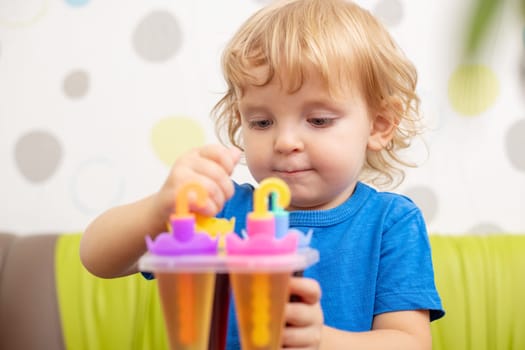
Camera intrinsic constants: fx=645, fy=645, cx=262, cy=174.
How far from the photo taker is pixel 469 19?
0.15 m

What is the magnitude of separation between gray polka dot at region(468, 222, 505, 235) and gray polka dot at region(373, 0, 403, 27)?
0.45 m

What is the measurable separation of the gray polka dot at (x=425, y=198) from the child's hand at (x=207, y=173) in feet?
2.82

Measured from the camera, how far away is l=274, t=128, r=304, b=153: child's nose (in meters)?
0.65

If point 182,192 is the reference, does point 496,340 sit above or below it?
below

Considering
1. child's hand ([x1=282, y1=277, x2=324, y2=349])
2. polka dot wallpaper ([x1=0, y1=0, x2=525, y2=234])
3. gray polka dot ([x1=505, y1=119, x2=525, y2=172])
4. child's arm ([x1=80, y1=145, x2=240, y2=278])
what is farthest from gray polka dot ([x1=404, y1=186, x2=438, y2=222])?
child's hand ([x1=282, y1=277, x2=324, y2=349])

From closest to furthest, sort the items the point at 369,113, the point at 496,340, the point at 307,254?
the point at 307,254 → the point at 369,113 → the point at 496,340

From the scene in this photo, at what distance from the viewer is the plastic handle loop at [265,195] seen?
398 mm

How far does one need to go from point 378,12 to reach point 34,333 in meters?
0.88

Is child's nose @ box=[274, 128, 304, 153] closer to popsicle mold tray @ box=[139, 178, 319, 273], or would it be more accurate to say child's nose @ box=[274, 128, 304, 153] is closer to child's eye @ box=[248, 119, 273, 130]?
child's eye @ box=[248, 119, 273, 130]

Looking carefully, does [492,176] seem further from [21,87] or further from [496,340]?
[21,87]

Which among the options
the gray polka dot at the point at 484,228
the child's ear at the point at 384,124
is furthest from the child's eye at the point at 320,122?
the gray polka dot at the point at 484,228

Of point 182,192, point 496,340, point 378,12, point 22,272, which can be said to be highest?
point 378,12

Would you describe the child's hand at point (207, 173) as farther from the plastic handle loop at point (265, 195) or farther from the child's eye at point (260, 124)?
the child's eye at point (260, 124)

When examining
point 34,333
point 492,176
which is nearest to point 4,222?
point 34,333
